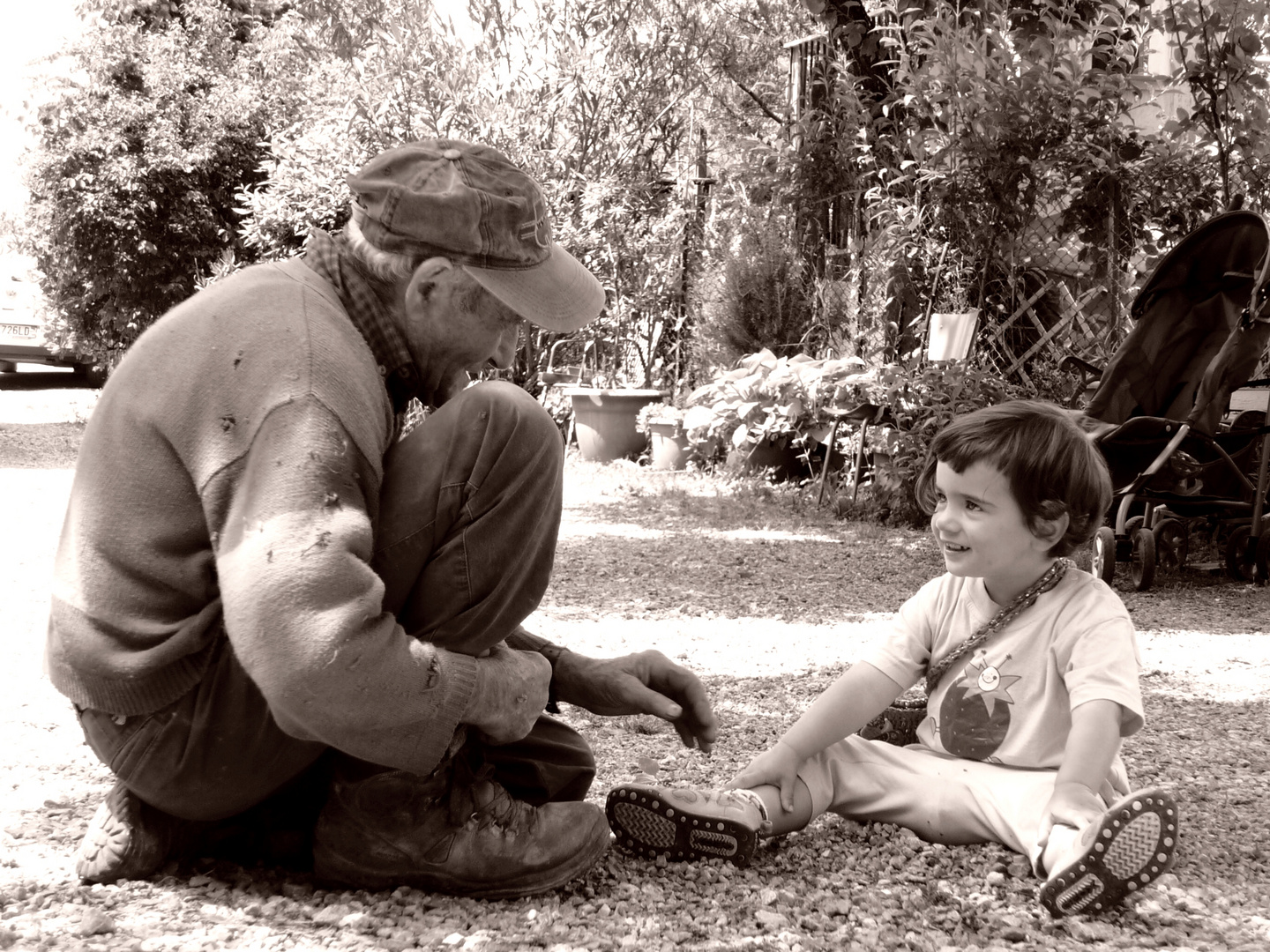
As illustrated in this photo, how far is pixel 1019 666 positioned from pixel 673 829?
2.23 feet

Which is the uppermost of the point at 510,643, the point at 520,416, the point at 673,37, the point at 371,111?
the point at 673,37

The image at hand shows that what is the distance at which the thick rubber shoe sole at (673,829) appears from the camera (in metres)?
1.96

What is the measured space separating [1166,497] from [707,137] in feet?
20.7

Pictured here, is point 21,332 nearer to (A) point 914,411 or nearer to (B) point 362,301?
(A) point 914,411

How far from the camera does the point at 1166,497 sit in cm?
484

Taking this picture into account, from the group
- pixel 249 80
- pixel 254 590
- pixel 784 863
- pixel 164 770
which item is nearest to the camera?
pixel 254 590

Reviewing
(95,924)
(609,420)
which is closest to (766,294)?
(609,420)

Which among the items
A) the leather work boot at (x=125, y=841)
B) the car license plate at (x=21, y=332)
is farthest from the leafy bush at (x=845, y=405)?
the car license plate at (x=21, y=332)

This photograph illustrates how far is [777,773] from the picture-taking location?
6.89 feet

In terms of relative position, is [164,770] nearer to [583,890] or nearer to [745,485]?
[583,890]

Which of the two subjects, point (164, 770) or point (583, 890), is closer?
point (164, 770)

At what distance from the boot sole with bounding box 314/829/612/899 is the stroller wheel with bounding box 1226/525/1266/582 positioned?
4102mm

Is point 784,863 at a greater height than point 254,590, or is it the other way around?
point 254,590

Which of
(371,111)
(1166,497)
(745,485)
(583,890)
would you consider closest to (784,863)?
(583,890)
